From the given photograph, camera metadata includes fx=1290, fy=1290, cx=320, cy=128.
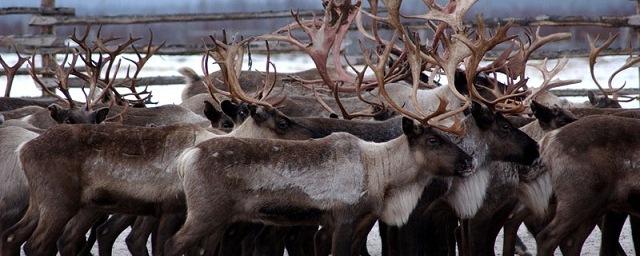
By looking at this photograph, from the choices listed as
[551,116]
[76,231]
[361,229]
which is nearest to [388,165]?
[361,229]

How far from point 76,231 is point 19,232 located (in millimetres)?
294

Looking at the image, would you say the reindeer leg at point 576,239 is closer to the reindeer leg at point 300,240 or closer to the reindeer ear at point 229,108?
the reindeer leg at point 300,240

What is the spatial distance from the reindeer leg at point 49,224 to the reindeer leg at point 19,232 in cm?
13

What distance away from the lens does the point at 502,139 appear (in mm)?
6551

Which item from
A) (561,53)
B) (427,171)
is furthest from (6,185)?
(561,53)

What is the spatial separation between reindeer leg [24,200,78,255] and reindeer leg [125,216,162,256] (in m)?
0.71

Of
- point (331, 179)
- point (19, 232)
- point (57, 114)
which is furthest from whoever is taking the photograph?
point (57, 114)

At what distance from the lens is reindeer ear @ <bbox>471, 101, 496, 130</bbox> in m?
6.62

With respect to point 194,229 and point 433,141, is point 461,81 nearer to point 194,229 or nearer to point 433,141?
point 433,141

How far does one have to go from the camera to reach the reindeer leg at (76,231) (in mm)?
6590

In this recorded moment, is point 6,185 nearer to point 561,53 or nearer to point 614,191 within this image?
point 614,191

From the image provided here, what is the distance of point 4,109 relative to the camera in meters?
8.89

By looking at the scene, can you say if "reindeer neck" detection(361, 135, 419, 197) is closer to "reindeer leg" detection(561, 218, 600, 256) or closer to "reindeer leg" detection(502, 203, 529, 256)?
"reindeer leg" detection(502, 203, 529, 256)

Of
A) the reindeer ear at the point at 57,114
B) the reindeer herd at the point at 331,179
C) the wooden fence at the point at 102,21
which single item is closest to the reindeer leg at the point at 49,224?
the reindeer herd at the point at 331,179
